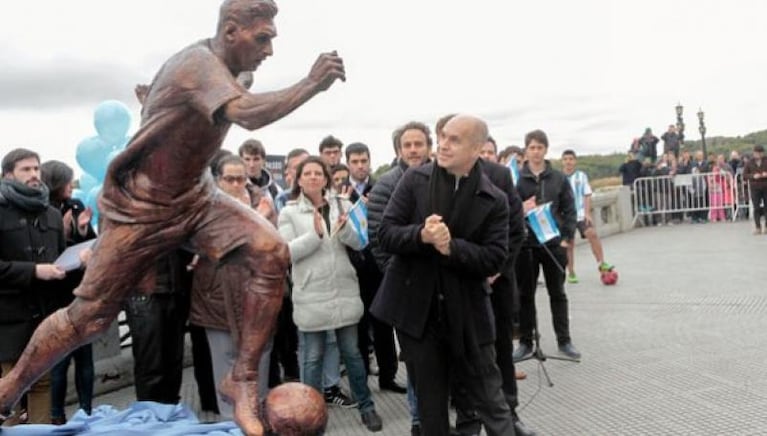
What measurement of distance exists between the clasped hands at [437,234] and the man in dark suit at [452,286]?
0.04 metres

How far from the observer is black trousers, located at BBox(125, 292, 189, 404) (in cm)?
452

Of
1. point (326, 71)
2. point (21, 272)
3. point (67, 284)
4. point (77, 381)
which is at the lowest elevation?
point (77, 381)

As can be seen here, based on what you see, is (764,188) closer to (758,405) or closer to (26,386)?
(758,405)

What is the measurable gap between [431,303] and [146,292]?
1.28m

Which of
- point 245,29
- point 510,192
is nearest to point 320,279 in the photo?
point 510,192

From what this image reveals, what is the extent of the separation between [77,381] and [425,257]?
2.76m

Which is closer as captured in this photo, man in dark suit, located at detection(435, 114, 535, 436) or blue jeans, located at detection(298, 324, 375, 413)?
man in dark suit, located at detection(435, 114, 535, 436)

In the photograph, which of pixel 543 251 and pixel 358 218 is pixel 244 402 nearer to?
pixel 358 218

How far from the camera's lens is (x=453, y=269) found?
338cm

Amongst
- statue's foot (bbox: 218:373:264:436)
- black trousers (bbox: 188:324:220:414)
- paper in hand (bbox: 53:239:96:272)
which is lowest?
black trousers (bbox: 188:324:220:414)

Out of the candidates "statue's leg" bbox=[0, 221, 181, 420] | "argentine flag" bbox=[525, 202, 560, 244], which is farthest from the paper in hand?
"argentine flag" bbox=[525, 202, 560, 244]

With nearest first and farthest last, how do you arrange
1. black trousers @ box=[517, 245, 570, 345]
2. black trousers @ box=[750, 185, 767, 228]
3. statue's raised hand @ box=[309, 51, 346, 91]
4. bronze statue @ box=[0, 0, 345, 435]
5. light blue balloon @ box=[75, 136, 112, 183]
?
statue's raised hand @ box=[309, 51, 346, 91] < bronze statue @ box=[0, 0, 345, 435] < black trousers @ box=[517, 245, 570, 345] < light blue balloon @ box=[75, 136, 112, 183] < black trousers @ box=[750, 185, 767, 228]

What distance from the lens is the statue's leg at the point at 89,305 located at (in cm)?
293

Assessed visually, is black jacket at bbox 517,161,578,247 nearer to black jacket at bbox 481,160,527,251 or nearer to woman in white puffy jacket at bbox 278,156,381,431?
black jacket at bbox 481,160,527,251
